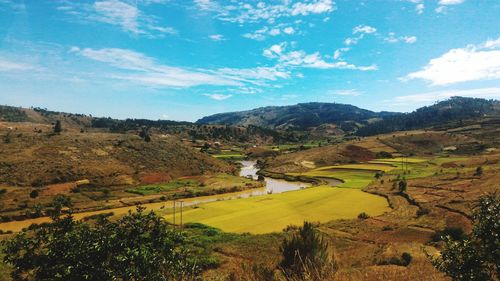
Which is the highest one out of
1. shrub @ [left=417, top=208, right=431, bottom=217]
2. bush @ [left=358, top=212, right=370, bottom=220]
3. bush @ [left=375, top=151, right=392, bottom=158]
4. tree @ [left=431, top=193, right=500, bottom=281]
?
tree @ [left=431, top=193, right=500, bottom=281]

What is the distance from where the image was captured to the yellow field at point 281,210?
49.3 m

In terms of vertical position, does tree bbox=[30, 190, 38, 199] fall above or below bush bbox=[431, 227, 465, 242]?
below

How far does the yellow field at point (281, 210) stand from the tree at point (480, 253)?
113 ft

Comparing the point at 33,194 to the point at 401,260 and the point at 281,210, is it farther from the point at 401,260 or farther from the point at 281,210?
the point at 401,260

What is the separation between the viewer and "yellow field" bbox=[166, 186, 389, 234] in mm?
49281

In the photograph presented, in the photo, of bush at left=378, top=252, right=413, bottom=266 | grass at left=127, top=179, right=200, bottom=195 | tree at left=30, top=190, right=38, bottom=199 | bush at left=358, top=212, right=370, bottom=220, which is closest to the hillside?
grass at left=127, top=179, right=200, bottom=195

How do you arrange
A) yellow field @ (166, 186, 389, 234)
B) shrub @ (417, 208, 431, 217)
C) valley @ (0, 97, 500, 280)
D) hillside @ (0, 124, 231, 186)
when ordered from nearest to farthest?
valley @ (0, 97, 500, 280), yellow field @ (166, 186, 389, 234), shrub @ (417, 208, 431, 217), hillside @ (0, 124, 231, 186)

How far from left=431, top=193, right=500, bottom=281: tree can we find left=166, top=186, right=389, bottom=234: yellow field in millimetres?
34477

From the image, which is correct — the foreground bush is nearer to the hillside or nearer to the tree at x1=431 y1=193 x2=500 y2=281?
the tree at x1=431 y1=193 x2=500 y2=281

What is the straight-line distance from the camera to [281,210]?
57.6 metres

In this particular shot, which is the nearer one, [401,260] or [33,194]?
[401,260]

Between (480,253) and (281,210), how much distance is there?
47.3 m

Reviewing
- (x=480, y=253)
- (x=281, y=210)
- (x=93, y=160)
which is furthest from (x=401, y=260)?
(x=93, y=160)

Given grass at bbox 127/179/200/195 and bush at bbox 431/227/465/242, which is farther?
grass at bbox 127/179/200/195
